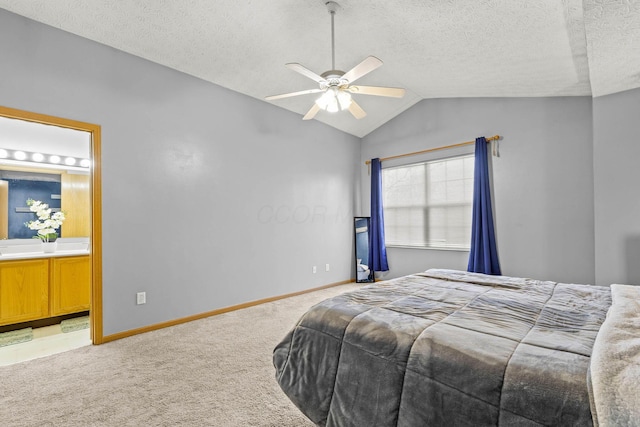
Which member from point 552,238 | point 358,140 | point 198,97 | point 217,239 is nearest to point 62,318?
point 217,239

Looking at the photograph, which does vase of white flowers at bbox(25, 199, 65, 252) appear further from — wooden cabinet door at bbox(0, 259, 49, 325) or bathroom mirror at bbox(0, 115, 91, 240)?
wooden cabinet door at bbox(0, 259, 49, 325)

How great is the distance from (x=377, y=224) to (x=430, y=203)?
962 millimetres

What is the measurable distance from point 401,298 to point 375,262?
139 inches

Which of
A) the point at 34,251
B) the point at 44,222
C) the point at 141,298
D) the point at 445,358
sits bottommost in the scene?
the point at 141,298

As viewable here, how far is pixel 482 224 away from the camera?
13.6 ft

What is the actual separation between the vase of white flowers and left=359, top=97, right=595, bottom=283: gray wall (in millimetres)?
5304

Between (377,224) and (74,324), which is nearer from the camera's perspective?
(74,324)

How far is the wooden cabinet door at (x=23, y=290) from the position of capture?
10.5ft

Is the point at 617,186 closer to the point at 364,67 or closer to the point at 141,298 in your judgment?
the point at 364,67

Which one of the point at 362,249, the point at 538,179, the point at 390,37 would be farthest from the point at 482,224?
the point at 390,37

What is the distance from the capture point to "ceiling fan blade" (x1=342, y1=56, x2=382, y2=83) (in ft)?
7.37

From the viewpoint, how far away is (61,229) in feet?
13.6

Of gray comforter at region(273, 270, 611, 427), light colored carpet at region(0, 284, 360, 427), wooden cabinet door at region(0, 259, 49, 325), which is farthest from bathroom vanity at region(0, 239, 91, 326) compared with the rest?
gray comforter at region(273, 270, 611, 427)

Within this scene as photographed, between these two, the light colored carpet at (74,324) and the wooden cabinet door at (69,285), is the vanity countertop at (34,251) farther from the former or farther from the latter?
the light colored carpet at (74,324)
